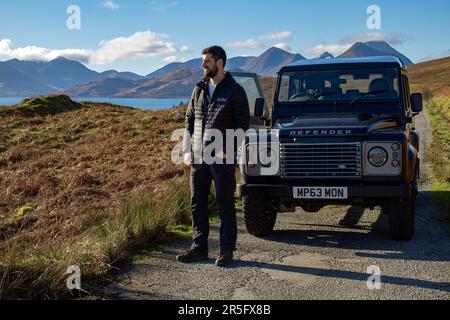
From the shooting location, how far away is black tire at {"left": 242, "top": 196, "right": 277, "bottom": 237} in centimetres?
671

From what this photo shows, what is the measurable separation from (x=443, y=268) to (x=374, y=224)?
231cm

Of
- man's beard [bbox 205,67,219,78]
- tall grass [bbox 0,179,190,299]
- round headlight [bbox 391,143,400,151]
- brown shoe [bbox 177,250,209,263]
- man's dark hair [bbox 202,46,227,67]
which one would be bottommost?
brown shoe [bbox 177,250,209,263]

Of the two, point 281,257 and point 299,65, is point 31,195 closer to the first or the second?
point 299,65

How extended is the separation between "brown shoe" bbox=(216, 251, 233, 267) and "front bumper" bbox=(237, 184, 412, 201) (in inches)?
47.2

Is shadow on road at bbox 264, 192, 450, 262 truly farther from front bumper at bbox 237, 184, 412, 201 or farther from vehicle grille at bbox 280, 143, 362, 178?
vehicle grille at bbox 280, 143, 362, 178

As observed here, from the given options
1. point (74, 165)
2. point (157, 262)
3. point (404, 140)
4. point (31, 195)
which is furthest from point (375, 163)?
point (74, 165)

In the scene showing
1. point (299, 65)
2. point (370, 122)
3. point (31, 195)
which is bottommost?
point (31, 195)

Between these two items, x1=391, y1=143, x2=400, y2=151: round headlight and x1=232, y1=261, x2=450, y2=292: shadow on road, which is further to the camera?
x1=391, y1=143, x2=400, y2=151: round headlight

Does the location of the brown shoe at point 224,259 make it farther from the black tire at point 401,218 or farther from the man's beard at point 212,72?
the black tire at point 401,218

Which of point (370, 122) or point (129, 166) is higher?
point (370, 122)

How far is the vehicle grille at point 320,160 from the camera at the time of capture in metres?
6.31

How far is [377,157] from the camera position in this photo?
6223 millimetres

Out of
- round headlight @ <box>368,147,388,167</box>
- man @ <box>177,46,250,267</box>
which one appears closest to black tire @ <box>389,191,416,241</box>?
round headlight @ <box>368,147,388,167</box>
